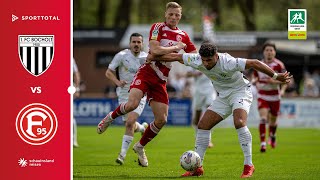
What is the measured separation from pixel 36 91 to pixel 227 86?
154 inches

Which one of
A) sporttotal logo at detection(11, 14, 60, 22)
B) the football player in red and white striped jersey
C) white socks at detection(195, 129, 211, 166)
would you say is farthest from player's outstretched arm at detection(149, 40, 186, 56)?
the football player in red and white striped jersey

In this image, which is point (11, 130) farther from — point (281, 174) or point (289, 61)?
point (289, 61)

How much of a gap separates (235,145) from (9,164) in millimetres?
12572

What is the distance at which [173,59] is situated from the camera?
11922 mm

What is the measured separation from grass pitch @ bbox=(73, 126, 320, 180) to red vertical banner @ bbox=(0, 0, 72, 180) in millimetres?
2789

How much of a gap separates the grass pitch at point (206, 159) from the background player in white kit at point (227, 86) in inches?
19.9

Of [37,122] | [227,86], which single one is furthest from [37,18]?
[227,86]

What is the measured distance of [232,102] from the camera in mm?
12234

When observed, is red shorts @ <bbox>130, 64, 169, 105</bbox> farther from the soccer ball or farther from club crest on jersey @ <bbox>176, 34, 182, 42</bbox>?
the soccer ball

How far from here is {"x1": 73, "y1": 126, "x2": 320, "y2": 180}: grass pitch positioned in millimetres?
12672

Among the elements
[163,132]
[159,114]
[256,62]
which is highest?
[256,62]

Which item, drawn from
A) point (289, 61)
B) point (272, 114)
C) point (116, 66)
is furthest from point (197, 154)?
point (289, 61)

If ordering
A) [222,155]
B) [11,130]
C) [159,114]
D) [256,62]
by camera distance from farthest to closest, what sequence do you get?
[222,155] < [159,114] < [256,62] < [11,130]

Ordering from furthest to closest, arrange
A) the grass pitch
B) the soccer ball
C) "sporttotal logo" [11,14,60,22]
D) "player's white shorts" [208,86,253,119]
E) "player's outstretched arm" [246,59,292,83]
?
1. the grass pitch
2. "player's white shorts" [208,86,253,119]
3. the soccer ball
4. "player's outstretched arm" [246,59,292,83]
5. "sporttotal logo" [11,14,60,22]
